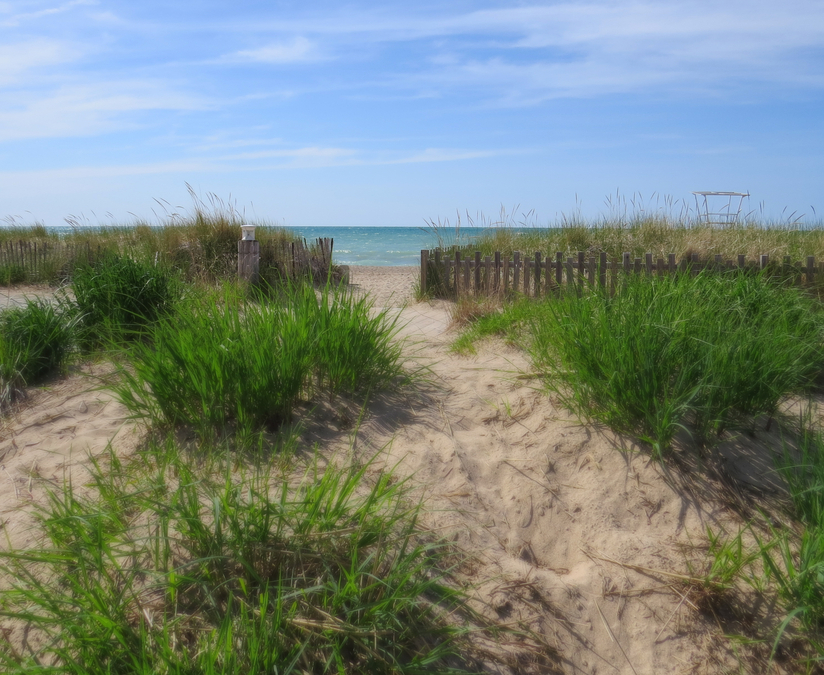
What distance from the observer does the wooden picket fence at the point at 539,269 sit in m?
7.32

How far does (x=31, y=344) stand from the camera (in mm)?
4484

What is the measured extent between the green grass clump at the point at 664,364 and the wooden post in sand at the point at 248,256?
5111mm

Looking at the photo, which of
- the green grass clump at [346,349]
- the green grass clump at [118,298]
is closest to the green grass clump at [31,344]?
the green grass clump at [118,298]

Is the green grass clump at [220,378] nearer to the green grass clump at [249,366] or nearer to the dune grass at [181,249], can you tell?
the green grass clump at [249,366]

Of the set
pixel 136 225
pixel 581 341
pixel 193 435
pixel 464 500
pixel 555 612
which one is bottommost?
pixel 555 612

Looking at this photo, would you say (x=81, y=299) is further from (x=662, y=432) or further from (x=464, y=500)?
(x=662, y=432)

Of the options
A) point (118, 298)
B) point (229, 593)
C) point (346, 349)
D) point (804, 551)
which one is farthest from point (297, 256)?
point (804, 551)

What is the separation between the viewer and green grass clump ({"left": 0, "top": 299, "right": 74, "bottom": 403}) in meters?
4.23

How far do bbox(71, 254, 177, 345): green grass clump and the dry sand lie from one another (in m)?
0.71

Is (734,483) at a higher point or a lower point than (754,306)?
lower

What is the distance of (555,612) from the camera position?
8.40ft

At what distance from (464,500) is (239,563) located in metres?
1.25

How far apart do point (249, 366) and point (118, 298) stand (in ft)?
7.68

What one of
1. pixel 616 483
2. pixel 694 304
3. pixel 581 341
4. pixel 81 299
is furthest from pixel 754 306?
pixel 81 299
